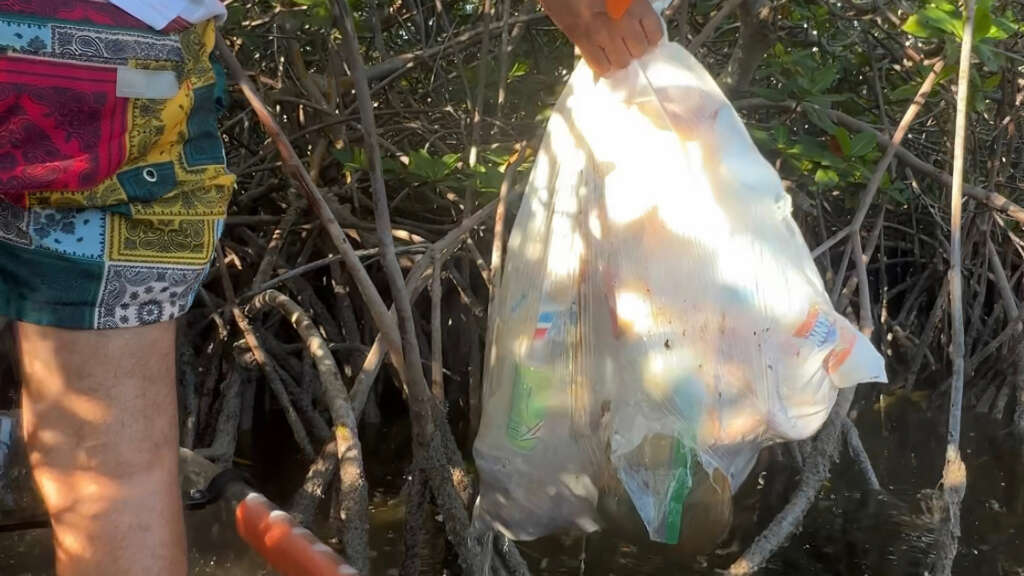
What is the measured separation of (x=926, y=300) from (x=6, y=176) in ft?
9.94

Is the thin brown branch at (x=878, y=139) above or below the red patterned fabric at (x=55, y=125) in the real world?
below

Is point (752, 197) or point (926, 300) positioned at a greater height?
point (752, 197)

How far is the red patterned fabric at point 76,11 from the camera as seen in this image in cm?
79

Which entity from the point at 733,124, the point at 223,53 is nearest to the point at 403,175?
the point at 223,53

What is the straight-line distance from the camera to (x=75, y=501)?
2.85 feet

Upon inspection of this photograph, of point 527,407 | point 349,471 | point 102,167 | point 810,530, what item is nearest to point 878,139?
point 810,530

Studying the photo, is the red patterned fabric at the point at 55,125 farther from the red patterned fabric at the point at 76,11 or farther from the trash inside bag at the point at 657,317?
the trash inside bag at the point at 657,317

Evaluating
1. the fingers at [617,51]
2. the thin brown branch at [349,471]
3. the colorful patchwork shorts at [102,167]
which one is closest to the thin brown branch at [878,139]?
the fingers at [617,51]

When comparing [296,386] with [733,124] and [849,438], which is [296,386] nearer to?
[849,438]

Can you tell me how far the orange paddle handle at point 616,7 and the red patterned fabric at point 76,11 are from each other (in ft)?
1.56

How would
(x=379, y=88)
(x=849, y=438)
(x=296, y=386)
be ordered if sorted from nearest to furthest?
(x=849, y=438) → (x=379, y=88) → (x=296, y=386)

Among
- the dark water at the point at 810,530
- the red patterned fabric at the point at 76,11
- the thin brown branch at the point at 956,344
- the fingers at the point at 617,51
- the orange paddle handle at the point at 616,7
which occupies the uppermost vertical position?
the red patterned fabric at the point at 76,11

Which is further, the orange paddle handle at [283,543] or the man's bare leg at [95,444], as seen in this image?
the orange paddle handle at [283,543]

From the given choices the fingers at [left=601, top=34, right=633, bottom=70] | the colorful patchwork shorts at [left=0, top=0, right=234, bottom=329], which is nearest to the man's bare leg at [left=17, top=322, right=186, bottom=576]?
the colorful patchwork shorts at [left=0, top=0, right=234, bottom=329]
